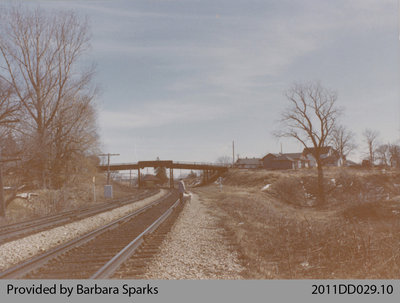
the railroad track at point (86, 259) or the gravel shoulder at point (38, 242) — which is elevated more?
the railroad track at point (86, 259)

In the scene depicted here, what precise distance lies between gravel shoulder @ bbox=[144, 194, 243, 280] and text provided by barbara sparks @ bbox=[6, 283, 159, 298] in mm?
1289

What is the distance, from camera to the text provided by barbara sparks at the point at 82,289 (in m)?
5.21

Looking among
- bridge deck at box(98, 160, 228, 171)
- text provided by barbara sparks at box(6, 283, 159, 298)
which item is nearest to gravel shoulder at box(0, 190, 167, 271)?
text provided by barbara sparks at box(6, 283, 159, 298)

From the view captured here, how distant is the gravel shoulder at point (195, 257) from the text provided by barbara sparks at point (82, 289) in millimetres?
1289

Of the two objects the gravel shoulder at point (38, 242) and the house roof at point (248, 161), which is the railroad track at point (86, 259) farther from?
the house roof at point (248, 161)

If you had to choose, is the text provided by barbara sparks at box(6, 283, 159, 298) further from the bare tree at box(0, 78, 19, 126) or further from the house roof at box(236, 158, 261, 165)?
the house roof at box(236, 158, 261, 165)


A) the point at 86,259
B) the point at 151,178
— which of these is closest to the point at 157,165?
the point at 151,178

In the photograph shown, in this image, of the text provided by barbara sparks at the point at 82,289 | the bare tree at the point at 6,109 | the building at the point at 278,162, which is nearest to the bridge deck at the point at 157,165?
the building at the point at 278,162

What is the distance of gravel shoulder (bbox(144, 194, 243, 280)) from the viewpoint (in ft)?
22.9

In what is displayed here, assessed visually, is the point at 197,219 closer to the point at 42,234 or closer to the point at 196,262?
the point at 42,234

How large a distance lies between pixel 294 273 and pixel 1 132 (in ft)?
72.5

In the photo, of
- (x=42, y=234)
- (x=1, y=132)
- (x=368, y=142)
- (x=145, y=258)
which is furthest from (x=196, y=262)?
(x=368, y=142)

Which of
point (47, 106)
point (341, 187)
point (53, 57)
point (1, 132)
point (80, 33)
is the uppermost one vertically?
point (80, 33)

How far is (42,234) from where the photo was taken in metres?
12.3
